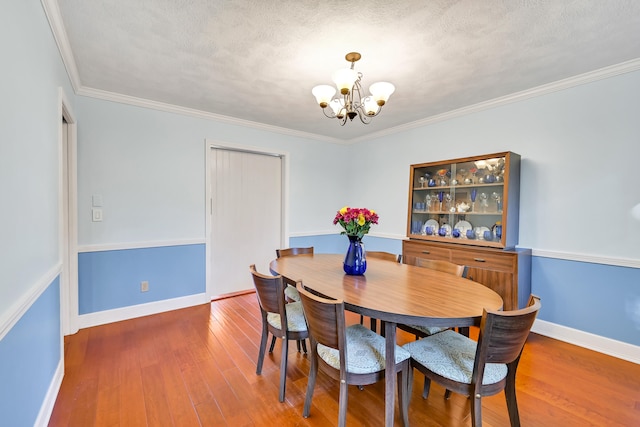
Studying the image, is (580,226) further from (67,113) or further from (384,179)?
(67,113)

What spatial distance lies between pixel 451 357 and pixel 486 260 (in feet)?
5.24

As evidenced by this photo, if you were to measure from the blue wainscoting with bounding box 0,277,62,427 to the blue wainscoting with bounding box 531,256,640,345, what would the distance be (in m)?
3.73

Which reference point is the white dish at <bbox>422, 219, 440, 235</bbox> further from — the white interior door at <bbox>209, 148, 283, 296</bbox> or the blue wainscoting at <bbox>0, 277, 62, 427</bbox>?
the blue wainscoting at <bbox>0, 277, 62, 427</bbox>

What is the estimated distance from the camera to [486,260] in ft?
8.95

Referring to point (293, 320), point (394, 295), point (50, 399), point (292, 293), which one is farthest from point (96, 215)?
point (394, 295)

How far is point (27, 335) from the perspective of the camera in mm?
1328

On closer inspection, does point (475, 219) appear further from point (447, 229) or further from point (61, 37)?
point (61, 37)

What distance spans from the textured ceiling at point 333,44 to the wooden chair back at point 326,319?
163cm

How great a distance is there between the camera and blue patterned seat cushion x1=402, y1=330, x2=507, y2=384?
1353 mm

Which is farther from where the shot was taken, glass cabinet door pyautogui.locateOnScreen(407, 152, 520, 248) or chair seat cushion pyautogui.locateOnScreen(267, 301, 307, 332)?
glass cabinet door pyautogui.locateOnScreen(407, 152, 520, 248)

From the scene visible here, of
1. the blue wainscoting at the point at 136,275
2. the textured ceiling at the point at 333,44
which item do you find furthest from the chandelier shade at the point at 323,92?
the blue wainscoting at the point at 136,275

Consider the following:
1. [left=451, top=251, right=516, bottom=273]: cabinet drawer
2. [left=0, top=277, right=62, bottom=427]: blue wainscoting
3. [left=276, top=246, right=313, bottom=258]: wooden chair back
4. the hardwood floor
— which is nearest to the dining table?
[left=276, top=246, right=313, bottom=258]: wooden chair back

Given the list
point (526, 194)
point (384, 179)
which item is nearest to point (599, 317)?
point (526, 194)

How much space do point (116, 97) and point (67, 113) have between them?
67 cm
